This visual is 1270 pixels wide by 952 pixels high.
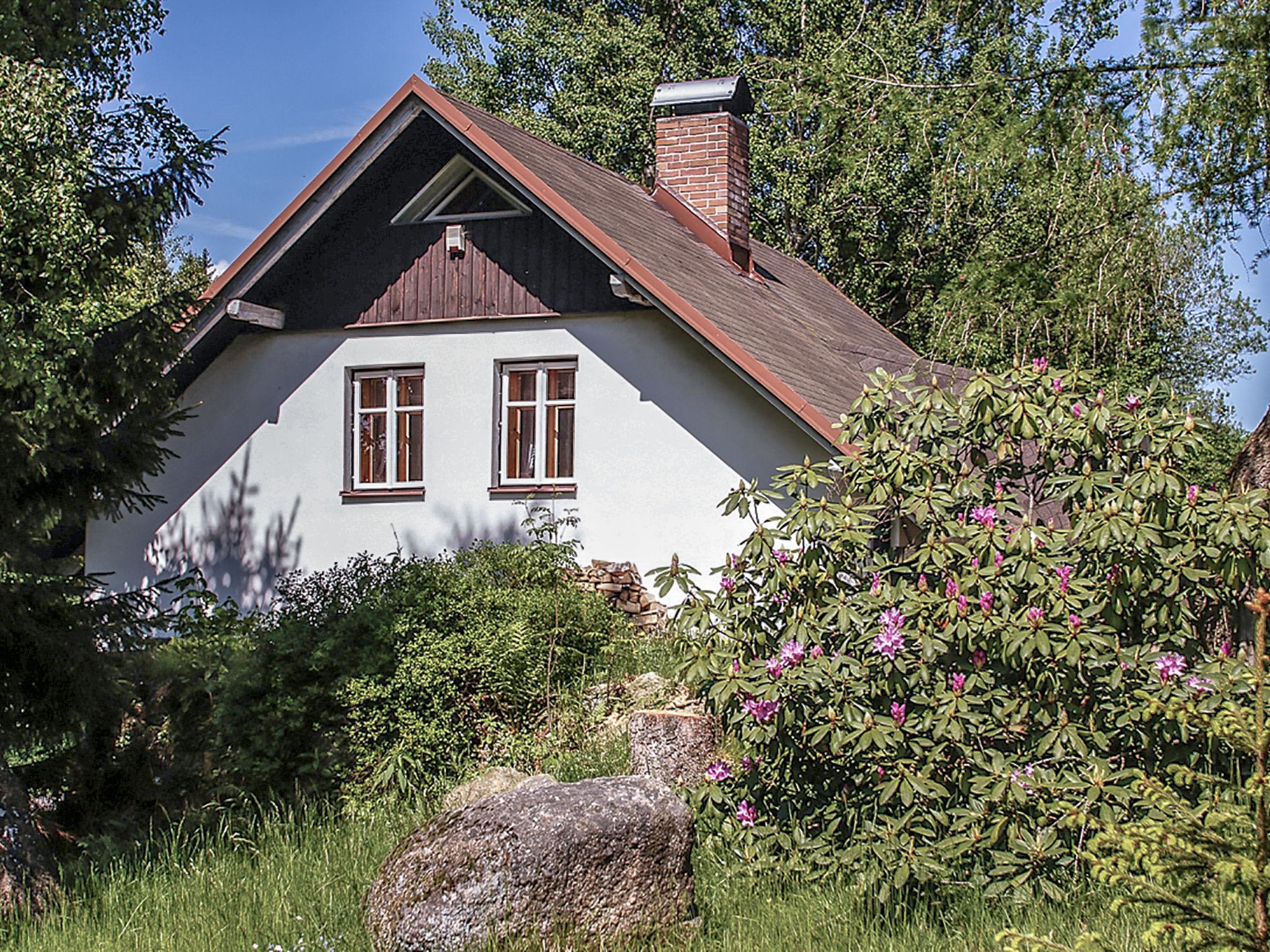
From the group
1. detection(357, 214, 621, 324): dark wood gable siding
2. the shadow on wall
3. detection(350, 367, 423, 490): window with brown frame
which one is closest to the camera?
detection(357, 214, 621, 324): dark wood gable siding

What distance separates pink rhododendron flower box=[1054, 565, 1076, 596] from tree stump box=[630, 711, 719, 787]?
11.3 feet

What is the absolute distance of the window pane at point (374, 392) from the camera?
1630 centimetres

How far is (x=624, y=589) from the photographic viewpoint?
14258mm

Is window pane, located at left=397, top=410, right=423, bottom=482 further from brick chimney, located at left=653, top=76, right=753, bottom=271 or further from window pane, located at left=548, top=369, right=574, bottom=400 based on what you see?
brick chimney, located at left=653, top=76, right=753, bottom=271

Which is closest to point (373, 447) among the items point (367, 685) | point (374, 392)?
point (374, 392)

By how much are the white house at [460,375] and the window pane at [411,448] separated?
0.02 m

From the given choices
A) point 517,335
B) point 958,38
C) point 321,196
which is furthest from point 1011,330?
point 321,196

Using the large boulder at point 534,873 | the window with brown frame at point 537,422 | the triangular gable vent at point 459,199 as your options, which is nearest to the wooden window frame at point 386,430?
the window with brown frame at point 537,422

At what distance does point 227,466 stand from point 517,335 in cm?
383

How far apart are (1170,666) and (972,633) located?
0.85 m

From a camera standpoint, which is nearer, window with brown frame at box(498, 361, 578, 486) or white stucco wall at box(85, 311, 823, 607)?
white stucco wall at box(85, 311, 823, 607)

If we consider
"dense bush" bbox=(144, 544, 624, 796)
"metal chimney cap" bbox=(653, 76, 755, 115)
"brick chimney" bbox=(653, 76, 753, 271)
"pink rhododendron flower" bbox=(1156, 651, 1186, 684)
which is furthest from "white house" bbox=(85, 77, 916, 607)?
"pink rhododendron flower" bbox=(1156, 651, 1186, 684)

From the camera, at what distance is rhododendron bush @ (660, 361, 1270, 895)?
660cm

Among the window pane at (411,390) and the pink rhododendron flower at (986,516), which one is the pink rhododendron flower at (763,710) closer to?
the pink rhododendron flower at (986,516)
